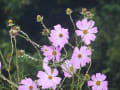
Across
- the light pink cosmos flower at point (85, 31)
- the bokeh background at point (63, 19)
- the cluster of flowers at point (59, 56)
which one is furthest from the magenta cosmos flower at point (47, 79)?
the bokeh background at point (63, 19)

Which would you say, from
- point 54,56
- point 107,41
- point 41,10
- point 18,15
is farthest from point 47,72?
point 41,10

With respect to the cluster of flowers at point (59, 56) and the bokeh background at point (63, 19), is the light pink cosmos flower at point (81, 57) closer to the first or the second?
the cluster of flowers at point (59, 56)

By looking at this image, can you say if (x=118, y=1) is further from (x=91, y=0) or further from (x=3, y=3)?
(x=3, y=3)

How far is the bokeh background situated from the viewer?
3.07 m

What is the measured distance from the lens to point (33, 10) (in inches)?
149

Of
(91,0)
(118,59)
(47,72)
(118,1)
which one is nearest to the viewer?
(47,72)

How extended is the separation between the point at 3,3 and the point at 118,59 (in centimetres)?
154

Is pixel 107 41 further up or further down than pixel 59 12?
further down

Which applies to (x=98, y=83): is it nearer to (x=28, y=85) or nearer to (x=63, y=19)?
(x=28, y=85)

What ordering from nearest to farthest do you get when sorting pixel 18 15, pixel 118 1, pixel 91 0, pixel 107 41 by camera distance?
1. pixel 107 41
2. pixel 18 15
3. pixel 118 1
4. pixel 91 0

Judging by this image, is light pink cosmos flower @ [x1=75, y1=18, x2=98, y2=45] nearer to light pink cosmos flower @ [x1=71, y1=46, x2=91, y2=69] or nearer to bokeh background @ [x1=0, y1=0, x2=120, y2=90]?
light pink cosmos flower @ [x1=71, y1=46, x2=91, y2=69]

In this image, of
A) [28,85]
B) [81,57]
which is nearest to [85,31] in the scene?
[81,57]

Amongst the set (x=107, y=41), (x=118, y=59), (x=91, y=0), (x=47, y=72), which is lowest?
(x=47, y=72)

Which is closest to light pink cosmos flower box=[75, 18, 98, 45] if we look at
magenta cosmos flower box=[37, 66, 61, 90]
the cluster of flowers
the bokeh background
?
the cluster of flowers
